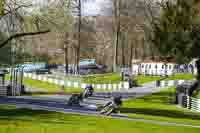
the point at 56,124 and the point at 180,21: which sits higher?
the point at 180,21

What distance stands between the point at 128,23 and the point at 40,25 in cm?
5564

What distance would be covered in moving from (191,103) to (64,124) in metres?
22.2

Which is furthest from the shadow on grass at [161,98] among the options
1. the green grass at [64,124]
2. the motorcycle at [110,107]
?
the green grass at [64,124]

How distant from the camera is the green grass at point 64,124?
1947cm

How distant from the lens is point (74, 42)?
72.6 m

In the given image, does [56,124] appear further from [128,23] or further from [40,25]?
[128,23]

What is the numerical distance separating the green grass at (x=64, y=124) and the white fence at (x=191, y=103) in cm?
1671

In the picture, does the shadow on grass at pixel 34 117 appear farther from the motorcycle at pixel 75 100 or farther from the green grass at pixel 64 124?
the motorcycle at pixel 75 100

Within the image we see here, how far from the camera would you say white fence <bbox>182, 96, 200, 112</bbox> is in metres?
39.7

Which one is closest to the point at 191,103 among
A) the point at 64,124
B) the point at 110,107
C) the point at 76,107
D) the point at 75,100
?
the point at 75,100

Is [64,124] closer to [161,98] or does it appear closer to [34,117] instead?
[34,117]

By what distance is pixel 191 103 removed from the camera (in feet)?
134

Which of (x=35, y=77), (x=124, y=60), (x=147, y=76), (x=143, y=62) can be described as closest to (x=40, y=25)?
(x=35, y=77)

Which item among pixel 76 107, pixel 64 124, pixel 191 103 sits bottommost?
pixel 191 103
